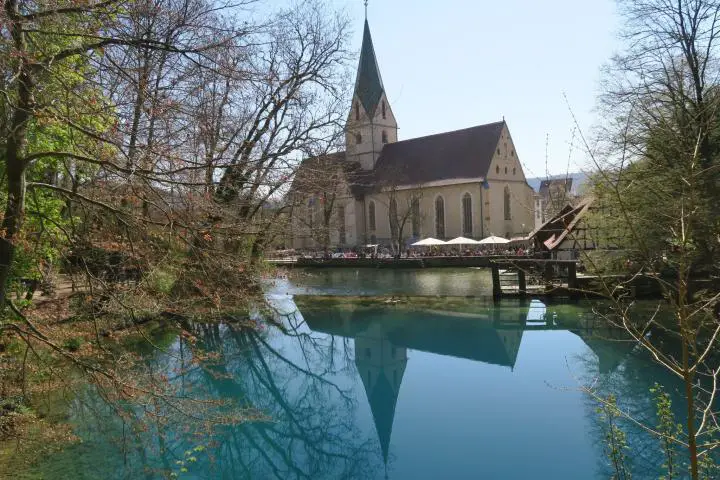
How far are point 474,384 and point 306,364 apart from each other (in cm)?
389

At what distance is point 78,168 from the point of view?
5184 millimetres

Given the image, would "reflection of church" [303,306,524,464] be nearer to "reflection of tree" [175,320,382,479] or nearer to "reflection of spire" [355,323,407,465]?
"reflection of spire" [355,323,407,465]

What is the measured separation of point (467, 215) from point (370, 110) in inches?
494

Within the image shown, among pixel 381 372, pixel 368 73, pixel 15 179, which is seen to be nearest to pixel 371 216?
pixel 368 73

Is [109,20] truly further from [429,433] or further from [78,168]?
[429,433]

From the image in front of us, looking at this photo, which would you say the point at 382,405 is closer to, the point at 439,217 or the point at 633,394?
the point at 633,394

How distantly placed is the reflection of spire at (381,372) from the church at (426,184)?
24.5 meters

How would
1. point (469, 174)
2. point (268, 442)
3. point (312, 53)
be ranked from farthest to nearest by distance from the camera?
point (469, 174) → point (312, 53) → point (268, 442)

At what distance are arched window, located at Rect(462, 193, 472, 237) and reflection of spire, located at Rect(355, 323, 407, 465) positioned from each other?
27516 millimetres

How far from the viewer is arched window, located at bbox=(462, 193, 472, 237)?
42.2 meters

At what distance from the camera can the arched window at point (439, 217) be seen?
4359cm

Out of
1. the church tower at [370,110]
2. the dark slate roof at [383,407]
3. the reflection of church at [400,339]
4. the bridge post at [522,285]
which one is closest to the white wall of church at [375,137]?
the church tower at [370,110]

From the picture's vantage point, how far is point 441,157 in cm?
4478

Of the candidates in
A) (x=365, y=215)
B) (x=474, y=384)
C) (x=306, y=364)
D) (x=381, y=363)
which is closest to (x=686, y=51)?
(x=474, y=384)
